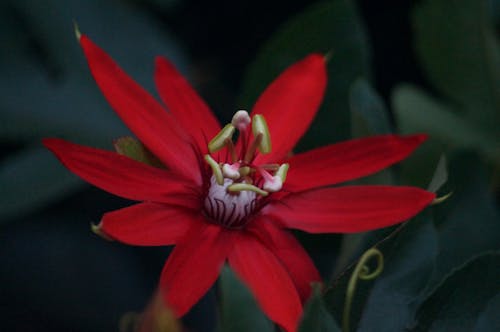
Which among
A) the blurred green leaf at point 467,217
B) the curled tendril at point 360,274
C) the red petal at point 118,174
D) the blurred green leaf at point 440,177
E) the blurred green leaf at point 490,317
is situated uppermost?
the red petal at point 118,174

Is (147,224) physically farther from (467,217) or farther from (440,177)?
(467,217)

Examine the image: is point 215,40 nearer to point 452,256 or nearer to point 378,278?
point 452,256

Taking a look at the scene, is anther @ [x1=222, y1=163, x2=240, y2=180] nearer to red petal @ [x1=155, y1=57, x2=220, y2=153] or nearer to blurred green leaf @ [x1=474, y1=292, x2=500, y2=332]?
red petal @ [x1=155, y1=57, x2=220, y2=153]

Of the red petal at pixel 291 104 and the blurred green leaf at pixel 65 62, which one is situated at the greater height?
the blurred green leaf at pixel 65 62

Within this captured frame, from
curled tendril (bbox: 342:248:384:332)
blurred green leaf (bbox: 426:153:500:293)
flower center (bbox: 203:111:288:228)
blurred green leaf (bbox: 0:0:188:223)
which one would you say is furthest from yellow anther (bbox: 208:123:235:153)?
blurred green leaf (bbox: 0:0:188:223)

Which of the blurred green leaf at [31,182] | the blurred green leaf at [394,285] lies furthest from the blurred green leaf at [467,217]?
the blurred green leaf at [31,182]

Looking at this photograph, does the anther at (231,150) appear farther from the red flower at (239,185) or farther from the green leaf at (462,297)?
the green leaf at (462,297)
